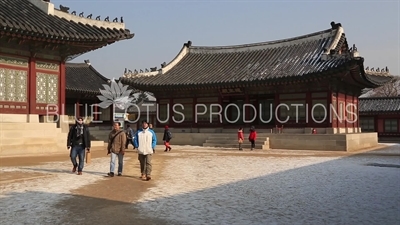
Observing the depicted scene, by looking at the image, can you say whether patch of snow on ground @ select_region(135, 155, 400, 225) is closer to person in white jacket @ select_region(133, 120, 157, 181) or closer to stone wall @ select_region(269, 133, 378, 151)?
person in white jacket @ select_region(133, 120, 157, 181)

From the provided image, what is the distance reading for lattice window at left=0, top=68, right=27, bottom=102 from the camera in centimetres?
1961

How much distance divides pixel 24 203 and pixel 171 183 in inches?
154

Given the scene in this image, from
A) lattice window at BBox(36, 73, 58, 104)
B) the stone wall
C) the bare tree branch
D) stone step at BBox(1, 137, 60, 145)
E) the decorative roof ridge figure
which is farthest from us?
the bare tree branch

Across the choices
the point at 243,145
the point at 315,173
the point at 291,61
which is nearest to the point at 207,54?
the point at 291,61

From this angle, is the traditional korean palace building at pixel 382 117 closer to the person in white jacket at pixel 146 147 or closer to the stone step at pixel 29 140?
the stone step at pixel 29 140

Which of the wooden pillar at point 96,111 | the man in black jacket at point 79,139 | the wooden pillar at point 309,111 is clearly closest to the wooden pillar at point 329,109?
the wooden pillar at point 309,111

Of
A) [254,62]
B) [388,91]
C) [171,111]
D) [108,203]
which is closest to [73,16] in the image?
[171,111]

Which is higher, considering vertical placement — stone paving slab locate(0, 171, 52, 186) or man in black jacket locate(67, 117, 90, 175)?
man in black jacket locate(67, 117, 90, 175)

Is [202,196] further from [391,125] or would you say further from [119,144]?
[391,125]

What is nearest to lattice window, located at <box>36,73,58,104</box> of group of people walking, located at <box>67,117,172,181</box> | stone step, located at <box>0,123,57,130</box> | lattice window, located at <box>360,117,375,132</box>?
stone step, located at <box>0,123,57,130</box>

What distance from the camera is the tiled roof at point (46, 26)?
18.3 m

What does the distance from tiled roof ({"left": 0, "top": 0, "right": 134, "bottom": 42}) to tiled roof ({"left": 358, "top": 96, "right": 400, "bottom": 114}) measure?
1117 inches

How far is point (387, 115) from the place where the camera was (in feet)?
133

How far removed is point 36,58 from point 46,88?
1677mm
